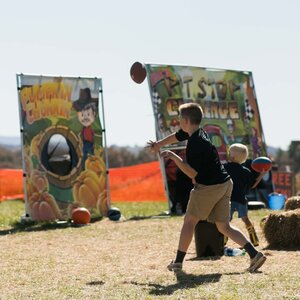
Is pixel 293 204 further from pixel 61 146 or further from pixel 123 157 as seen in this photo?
Answer: pixel 123 157

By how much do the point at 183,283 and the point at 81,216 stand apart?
829 centimetres

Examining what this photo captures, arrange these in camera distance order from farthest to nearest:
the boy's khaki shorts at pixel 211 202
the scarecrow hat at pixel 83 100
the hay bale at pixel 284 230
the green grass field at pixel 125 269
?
1. the scarecrow hat at pixel 83 100
2. the hay bale at pixel 284 230
3. the boy's khaki shorts at pixel 211 202
4. the green grass field at pixel 125 269

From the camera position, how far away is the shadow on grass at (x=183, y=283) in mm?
7164

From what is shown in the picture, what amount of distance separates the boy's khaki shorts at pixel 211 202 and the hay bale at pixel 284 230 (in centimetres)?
223

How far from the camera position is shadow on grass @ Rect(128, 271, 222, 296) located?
282 inches

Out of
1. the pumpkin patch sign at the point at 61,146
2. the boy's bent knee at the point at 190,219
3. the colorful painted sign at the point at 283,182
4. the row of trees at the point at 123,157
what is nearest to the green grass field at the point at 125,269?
the boy's bent knee at the point at 190,219

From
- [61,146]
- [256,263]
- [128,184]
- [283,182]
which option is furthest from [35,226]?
[128,184]

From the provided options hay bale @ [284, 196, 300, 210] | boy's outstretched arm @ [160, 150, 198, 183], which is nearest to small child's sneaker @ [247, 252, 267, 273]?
boy's outstretched arm @ [160, 150, 198, 183]

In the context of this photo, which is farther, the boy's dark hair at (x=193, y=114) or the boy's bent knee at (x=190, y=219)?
the boy's bent knee at (x=190, y=219)

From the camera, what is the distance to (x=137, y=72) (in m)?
12.1

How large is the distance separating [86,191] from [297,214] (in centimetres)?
729

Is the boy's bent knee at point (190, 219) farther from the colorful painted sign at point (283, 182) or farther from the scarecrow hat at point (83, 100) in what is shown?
the colorful painted sign at point (283, 182)

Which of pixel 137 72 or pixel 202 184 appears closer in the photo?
pixel 202 184

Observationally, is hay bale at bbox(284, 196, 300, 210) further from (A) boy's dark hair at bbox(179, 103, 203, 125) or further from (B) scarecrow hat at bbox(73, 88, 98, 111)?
(B) scarecrow hat at bbox(73, 88, 98, 111)
